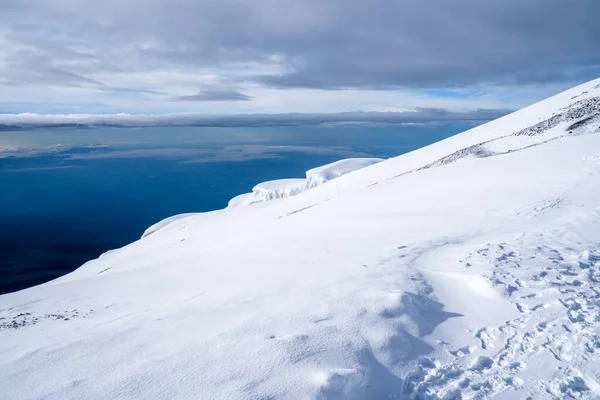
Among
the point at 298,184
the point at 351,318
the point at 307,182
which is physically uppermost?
the point at 351,318

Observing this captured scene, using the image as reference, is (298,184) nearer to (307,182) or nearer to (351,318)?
(307,182)

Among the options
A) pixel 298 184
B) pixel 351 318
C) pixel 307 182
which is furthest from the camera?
pixel 298 184

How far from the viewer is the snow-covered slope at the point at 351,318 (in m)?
4.62

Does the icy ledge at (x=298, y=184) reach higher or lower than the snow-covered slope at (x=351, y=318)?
lower

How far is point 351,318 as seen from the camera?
19.8 ft

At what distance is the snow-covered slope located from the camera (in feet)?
15.2

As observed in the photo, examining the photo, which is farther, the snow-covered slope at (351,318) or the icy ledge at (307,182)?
the icy ledge at (307,182)

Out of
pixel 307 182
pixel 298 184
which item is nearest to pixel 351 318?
pixel 307 182

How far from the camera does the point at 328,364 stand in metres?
4.80

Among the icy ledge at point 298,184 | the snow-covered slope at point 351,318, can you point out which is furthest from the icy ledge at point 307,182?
the snow-covered slope at point 351,318

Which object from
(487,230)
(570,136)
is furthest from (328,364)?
(570,136)

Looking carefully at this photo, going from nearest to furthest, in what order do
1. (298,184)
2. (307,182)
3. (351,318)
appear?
1. (351,318)
2. (307,182)
3. (298,184)

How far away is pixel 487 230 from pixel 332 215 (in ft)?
25.5

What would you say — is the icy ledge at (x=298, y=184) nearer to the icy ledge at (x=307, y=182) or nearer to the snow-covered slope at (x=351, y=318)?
the icy ledge at (x=307, y=182)
